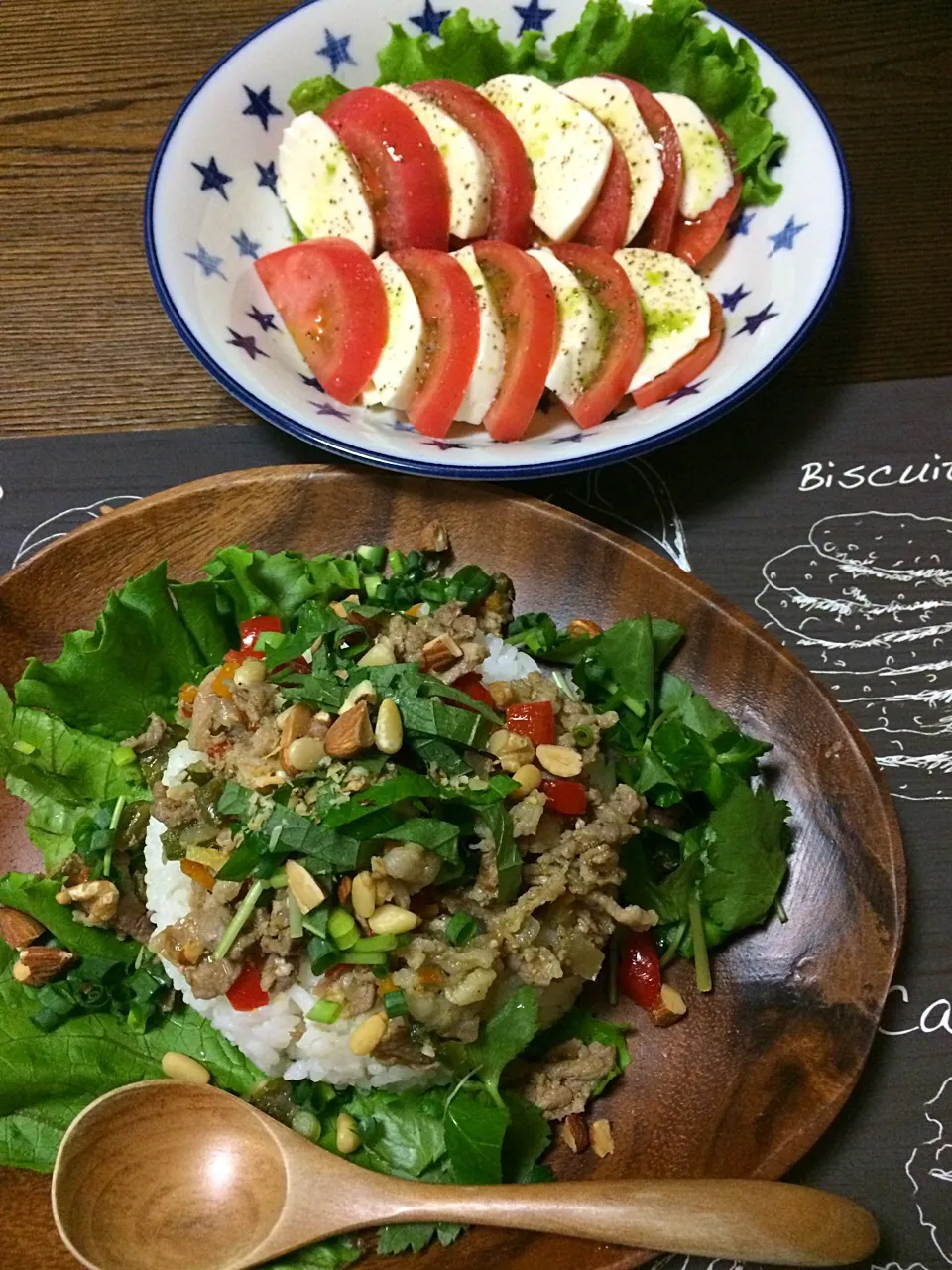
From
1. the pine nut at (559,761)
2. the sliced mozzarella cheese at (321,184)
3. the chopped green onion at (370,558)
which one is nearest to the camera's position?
the pine nut at (559,761)

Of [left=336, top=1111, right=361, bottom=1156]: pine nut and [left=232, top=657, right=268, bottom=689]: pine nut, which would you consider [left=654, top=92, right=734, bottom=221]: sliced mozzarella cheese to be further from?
[left=336, top=1111, right=361, bottom=1156]: pine nut

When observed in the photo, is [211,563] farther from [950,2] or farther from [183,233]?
[950,2]

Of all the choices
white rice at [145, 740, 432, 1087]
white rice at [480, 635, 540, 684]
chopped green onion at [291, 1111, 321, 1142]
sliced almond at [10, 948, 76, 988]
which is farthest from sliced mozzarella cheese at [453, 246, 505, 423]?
chopped green onion at [291, 1111, 321, 1142]

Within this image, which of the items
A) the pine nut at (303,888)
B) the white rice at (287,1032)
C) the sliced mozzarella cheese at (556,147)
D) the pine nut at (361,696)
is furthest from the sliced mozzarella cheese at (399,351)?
the pine nut at (303,888)

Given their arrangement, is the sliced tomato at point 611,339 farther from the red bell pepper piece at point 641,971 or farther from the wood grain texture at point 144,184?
the red bell pepper piece at point 641,971

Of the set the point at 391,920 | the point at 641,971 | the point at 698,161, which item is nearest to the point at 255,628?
the point at 391,920

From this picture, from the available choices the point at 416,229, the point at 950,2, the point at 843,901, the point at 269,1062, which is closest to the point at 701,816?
the point at 843,901

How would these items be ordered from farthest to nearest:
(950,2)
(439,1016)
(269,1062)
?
1. (950,2)
2. (269,1062)
3. (439,1016)
